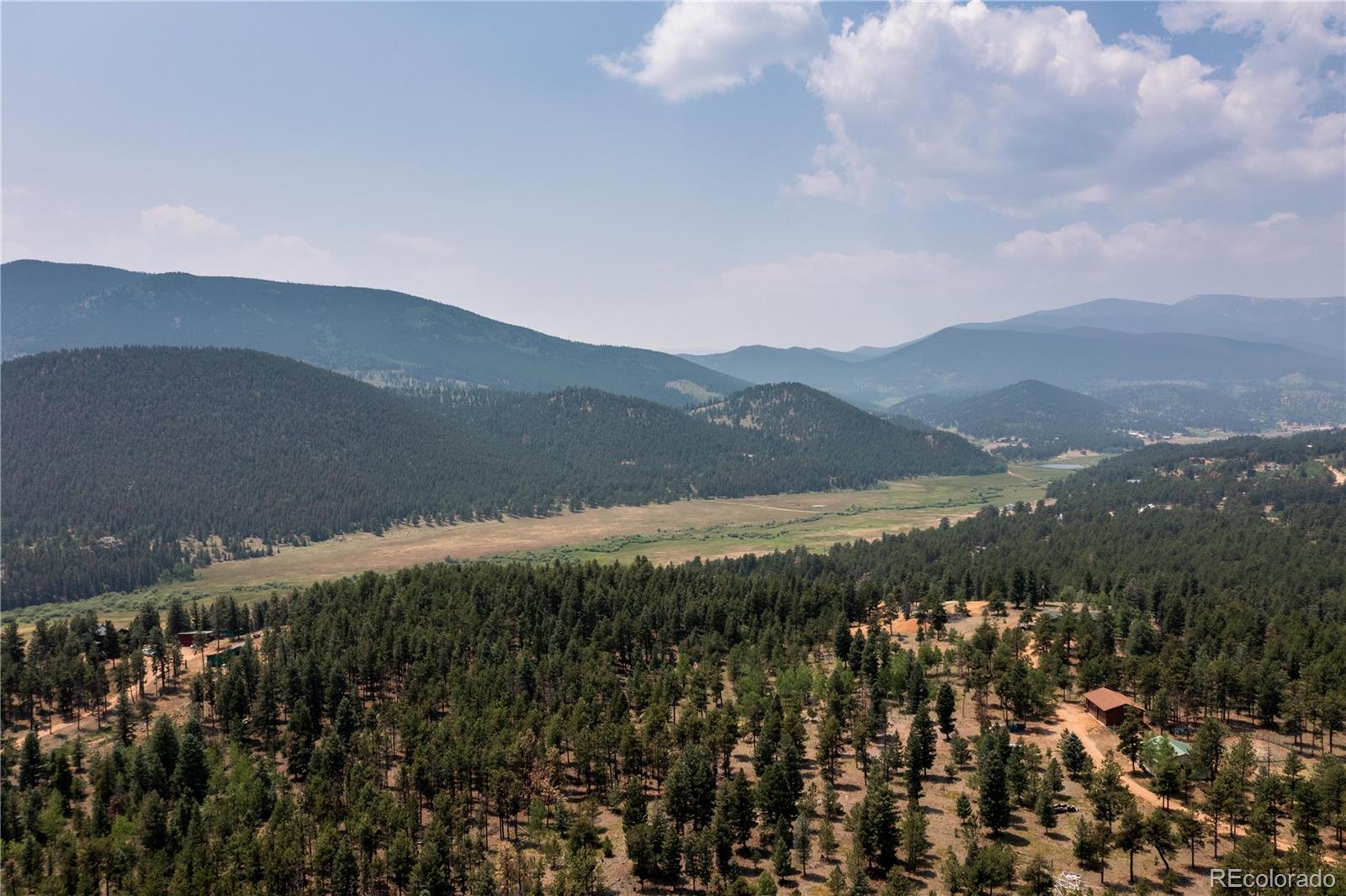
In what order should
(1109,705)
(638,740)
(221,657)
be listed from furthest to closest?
1. (221,657)
2. (1109,705)
3. (638,740)

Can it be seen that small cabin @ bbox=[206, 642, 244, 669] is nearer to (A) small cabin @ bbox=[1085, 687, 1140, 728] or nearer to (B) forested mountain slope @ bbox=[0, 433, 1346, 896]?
(B) forested mountain slope @ bbox=[0, 433, 1346, 896]

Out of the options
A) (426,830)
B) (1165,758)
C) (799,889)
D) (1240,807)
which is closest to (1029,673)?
(1165,758)

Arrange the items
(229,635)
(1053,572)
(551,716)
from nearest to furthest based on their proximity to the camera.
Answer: (551,716)
(229,635)
(1053,572)

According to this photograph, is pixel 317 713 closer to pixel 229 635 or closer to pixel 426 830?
pixel 426 830
